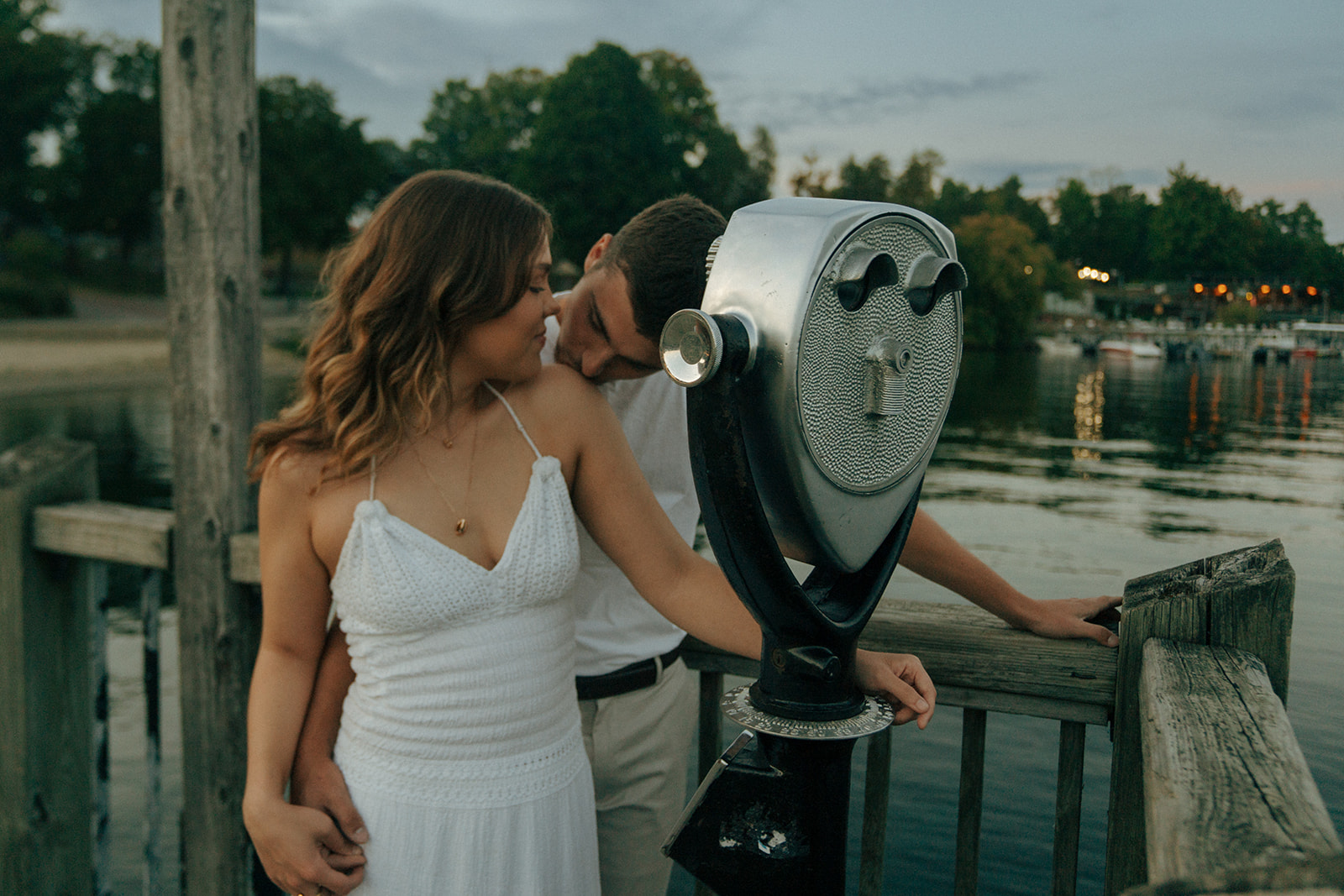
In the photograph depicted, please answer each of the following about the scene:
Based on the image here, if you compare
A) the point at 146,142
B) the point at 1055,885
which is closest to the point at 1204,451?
the point at 1055,885

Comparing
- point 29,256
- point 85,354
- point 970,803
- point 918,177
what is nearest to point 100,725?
point 970,803

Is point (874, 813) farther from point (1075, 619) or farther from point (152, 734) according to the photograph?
point (152, 734)

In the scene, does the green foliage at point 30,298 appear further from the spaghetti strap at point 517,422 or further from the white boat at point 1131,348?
the white boat at point 1131,348

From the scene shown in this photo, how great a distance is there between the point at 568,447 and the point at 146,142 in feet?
123

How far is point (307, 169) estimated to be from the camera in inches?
1369

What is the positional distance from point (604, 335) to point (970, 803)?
33.7 inches

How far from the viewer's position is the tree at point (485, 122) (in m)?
44.8

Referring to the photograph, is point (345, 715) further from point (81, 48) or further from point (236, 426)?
point (81, 48)

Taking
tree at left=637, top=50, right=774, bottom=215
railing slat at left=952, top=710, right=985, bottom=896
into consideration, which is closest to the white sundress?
railing slat at left=952, top=710, right=985, bottom=896

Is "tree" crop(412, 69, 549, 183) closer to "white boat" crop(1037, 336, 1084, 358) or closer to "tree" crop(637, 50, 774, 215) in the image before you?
"tree" crop(637, 50, 774, 215)

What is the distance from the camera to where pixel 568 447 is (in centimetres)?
135

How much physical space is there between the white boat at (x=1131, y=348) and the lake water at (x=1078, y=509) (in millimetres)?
13072

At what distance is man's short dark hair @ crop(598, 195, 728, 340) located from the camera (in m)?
1.34

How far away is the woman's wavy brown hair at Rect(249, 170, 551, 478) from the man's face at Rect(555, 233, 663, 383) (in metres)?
0.14
